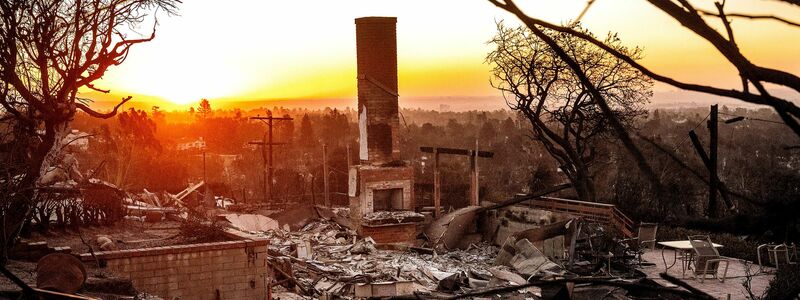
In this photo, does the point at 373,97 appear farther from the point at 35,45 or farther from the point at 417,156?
the point at 417,156

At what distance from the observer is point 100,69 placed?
42.4 ft

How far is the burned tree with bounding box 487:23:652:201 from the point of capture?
23.4 m

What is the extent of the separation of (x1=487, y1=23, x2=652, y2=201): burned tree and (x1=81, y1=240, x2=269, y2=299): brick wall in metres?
12.5

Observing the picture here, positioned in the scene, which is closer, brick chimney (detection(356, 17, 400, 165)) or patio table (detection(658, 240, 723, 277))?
patio table (detection(658, 240, 723, 277))

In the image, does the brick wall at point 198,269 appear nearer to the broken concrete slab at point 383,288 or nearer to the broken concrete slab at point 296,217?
the broken concrete slab at point 383,288

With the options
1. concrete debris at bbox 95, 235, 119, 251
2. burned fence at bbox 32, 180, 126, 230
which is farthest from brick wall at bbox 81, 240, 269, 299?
burned fence at bbox 32, 180, 126, 230

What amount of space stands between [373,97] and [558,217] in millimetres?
6603

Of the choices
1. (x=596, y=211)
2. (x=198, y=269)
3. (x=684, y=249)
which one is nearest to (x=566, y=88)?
(x=596, y=211)

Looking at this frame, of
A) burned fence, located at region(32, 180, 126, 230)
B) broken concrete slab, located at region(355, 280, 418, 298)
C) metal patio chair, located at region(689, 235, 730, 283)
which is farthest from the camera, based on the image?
burned fence, located at region(32, 180, 126, 230)

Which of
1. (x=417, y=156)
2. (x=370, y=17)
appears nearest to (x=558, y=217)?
(x=370, y=17)

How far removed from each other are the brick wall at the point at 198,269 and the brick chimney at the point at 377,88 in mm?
8541

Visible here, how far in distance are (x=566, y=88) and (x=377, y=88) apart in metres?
7.24

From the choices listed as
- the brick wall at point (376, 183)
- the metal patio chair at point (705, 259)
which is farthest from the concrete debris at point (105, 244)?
the metal patio chair at point (705, 259)

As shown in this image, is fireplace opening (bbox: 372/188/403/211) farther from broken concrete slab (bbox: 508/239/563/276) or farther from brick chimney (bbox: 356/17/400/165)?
broken concrete slab (bbox: 508/239/563/276)
